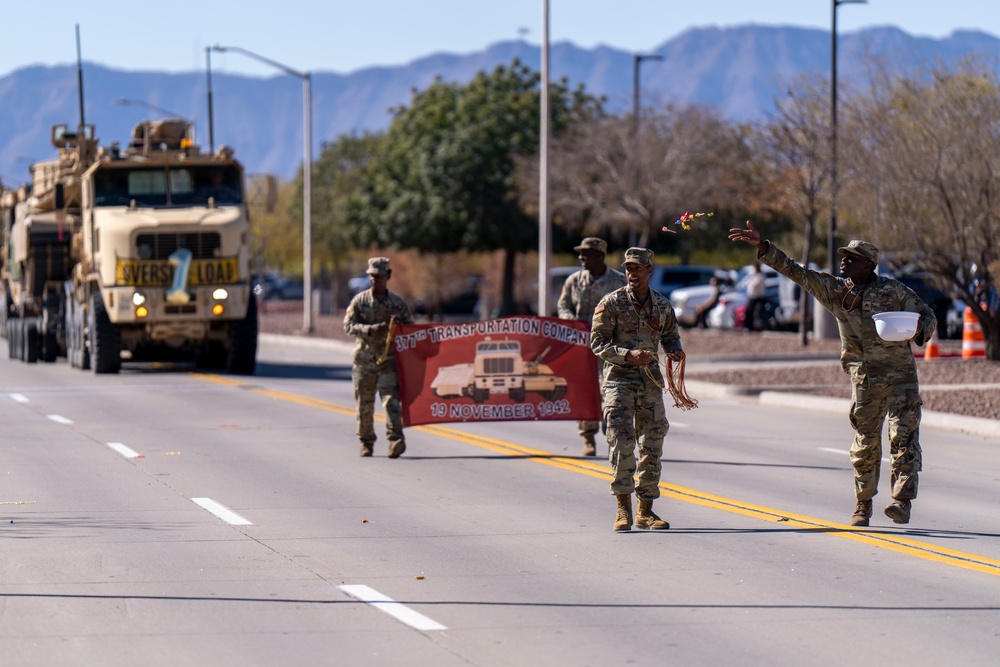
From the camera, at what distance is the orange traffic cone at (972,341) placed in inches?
1114

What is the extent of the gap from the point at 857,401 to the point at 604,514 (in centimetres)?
199

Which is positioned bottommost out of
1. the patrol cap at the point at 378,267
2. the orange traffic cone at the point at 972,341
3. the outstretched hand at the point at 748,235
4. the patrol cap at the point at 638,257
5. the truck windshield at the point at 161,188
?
the orange traffic cone at the point at 972,341

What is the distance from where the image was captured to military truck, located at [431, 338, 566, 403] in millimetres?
15477

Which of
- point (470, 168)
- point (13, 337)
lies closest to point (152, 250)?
point (13, 337)

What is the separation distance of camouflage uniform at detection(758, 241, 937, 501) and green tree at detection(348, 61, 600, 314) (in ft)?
118

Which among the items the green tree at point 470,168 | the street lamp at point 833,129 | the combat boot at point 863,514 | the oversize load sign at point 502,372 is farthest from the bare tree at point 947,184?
Answer: the green tree at point 470,168

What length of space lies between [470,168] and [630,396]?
122 ft

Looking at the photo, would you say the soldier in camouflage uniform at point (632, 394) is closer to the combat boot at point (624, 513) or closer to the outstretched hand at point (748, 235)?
the combat boot at point (624, 513)

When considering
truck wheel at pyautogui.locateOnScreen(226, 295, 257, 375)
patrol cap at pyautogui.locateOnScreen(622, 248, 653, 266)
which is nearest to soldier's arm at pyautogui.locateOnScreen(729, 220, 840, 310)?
patrol cap at pyautogui.locateOnScreen(622, 248, 653, 266)

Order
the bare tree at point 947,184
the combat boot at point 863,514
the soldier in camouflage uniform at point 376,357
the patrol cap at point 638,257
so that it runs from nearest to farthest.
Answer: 1. the patrol cap at point 638,257
2. the combat boot at point 863,514
3. the soldier in camouflage uniform at point 376,357
4. the bare tree at point 947,184

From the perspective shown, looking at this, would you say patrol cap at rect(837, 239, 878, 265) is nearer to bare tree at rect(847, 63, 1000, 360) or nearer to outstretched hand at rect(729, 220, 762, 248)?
outstretched hand at rect(729, 220, 762, 248)

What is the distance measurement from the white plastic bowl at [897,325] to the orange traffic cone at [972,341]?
1886 cm

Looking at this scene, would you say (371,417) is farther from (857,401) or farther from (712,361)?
(712,361)

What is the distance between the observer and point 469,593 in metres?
8.56
